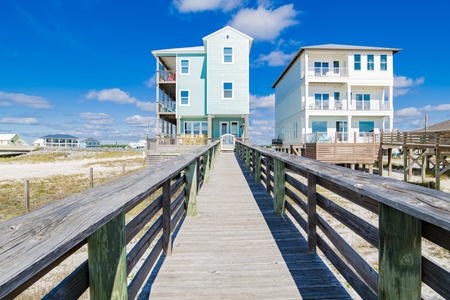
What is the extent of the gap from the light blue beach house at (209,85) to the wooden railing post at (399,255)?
19.6m

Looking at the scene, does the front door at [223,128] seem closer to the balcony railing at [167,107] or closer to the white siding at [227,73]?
the white siding at [227,73]

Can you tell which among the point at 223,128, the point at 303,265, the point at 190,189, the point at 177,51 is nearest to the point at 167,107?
the point at 177,51

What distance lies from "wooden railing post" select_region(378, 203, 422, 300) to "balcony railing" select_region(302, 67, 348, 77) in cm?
2496

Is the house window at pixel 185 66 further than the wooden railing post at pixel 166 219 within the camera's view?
Yes

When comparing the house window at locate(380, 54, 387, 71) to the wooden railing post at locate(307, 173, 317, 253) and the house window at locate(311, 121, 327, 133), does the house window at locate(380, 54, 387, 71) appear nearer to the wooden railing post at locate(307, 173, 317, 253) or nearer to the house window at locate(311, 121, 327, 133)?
the house window at locate(311, 121, 327, 133)

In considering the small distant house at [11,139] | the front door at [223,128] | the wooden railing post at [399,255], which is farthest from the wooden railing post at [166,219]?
the small distant house at [11,139]

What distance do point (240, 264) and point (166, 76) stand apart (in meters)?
22.8

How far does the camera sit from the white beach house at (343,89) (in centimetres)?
2483

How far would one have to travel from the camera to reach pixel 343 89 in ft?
85.3

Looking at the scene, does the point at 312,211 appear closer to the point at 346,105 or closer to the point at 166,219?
the point at 166,219

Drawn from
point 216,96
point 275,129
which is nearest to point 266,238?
point 216,96

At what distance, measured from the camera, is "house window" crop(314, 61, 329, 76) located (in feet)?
83.4

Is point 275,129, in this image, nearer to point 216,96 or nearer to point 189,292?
point 216,96

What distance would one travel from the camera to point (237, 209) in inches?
218
